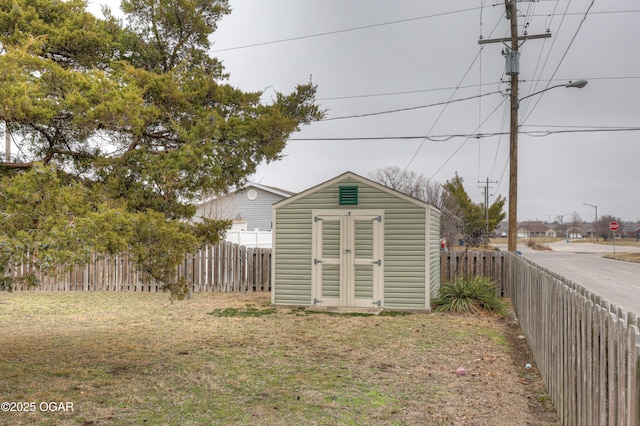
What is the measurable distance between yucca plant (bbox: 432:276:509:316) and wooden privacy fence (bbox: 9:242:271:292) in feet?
19.6

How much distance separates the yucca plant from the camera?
39.5 ft

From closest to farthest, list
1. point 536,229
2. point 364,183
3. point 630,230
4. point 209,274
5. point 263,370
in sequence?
1. point 263,370
2. point 364,183
3. point 209,274
4. point 630,230
5. point 536,229

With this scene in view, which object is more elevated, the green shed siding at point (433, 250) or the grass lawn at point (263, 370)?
the green shed siding at point (433, 250)

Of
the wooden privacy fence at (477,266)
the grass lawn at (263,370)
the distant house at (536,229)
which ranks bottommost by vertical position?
the grass lawn at (263,370)

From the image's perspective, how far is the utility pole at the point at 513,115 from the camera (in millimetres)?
15656

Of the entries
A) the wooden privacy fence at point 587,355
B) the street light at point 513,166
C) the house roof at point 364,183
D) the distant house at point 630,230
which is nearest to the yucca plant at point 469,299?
the house roof at point 364,183

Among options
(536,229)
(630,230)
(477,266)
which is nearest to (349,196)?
(477,266)

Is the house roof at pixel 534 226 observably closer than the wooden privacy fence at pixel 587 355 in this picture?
No

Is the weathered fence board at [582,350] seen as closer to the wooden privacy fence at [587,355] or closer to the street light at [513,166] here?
the wooden privacy fence at [587,355]

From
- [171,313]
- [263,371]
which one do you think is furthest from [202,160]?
[171,313]

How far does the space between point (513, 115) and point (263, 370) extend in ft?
40.3

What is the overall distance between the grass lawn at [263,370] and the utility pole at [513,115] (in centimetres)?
549

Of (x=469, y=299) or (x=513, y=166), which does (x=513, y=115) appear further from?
(x=469, y=299)

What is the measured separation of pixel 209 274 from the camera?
1661 centimetres
